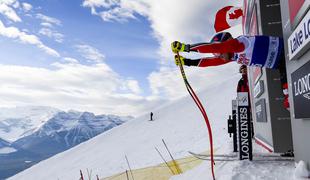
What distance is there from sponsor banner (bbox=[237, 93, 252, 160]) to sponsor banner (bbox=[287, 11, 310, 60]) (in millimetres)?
1452

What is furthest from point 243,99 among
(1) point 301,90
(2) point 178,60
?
(1) point 301,90

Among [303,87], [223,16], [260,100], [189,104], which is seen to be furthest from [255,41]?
[189,104]

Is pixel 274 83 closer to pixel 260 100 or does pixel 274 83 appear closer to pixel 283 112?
pixel 283 112

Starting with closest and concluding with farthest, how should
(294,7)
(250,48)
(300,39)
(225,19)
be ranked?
(300,39) < (294,7) < (250,48) < (225,19)

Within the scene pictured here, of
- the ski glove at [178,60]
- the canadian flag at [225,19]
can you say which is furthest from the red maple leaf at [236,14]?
the ski glove at [178,60]

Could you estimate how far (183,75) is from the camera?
5.45m

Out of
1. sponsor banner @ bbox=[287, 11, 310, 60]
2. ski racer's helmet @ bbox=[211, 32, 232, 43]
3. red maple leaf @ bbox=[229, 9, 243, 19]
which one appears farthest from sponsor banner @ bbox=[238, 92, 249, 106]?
red maple leaf @ bbox=[229, 9, 243, 19]

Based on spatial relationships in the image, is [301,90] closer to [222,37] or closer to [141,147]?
[222,37]

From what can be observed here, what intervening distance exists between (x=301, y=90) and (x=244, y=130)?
170 centimetres

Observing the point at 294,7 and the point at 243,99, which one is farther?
the point at 243,99

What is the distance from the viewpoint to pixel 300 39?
3564mm

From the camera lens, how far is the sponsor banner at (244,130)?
5.13 meters

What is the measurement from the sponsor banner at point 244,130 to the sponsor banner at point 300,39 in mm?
1452

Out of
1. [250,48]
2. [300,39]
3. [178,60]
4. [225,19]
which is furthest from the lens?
[225,19]
